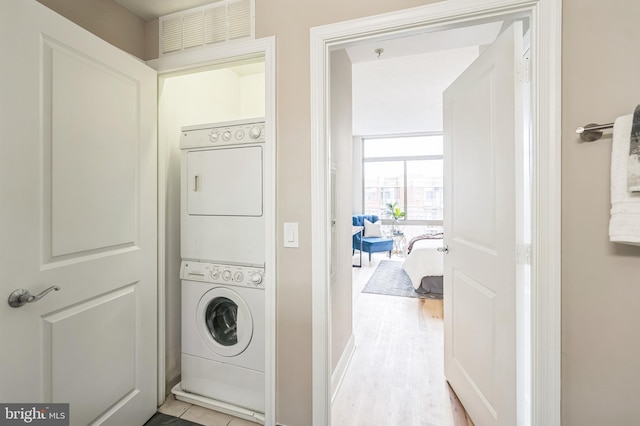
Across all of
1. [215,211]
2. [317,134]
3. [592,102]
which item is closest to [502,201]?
[592,102]

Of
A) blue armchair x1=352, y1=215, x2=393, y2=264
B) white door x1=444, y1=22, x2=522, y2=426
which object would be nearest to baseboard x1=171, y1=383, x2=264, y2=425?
white door x1=444, y1=22, x2=522, y2=426

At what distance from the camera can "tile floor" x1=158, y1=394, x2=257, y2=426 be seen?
169 cm

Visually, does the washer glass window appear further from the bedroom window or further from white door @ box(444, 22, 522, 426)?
the bedroom window

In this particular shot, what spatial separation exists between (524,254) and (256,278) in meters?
1.32

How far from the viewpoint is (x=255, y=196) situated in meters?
1.67

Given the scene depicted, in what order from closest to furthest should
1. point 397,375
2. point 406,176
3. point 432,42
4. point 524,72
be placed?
point 524,72
point 397,375
point 432,42
point 406,176

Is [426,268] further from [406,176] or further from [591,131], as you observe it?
[406,176]

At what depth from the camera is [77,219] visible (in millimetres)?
1297

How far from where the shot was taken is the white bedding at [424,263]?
12.0 ft

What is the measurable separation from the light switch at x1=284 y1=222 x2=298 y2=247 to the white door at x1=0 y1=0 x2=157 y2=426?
825 millimetres

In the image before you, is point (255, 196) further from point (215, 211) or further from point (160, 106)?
point (160, 106)

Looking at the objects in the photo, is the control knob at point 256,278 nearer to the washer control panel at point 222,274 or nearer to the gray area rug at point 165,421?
the washer control panel at point 222,274

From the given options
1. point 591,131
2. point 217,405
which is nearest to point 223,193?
point 217,405

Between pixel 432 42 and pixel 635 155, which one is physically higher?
pixel 432 42
